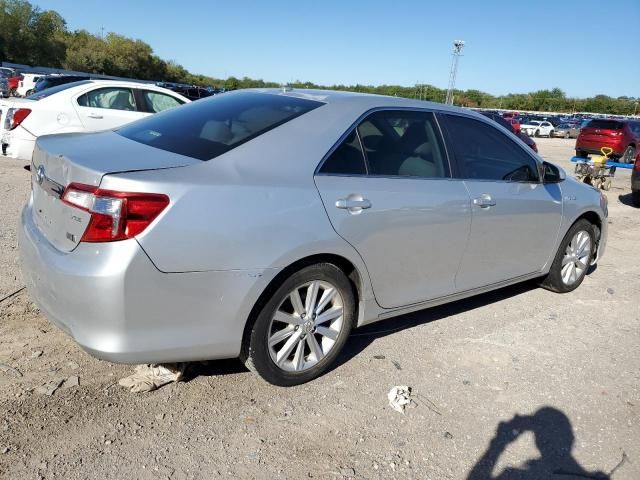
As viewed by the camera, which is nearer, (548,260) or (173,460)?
(173,460)

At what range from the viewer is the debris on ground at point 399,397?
3143mm

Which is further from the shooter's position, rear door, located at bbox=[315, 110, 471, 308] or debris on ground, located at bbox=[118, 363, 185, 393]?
rear door, located at bbox=[315, 110, 471, 308]

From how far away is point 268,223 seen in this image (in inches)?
110

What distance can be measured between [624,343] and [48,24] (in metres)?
82.4

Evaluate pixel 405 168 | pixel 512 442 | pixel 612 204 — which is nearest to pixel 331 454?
pixel 512 442

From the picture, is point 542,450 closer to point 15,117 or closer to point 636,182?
point 15,117

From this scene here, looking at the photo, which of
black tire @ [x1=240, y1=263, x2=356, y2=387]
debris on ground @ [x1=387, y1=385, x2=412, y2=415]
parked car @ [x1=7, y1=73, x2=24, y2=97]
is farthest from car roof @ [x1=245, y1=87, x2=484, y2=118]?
parked car @ [x1=7, y1=73, x2=24, y2=97]

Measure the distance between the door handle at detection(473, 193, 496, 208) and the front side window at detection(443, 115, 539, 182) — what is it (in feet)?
0.49

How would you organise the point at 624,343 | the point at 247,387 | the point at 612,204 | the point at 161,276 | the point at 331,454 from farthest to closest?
the point at 612,204
the point at 624,343
the point at 247,387
the point at 331,454
the point at 161,276

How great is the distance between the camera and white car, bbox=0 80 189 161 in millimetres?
8383

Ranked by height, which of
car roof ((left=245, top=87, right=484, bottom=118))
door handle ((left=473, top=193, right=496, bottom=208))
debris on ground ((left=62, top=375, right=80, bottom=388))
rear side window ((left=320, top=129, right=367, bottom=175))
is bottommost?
debris on ground ((left=62, top=375, right=80, bottom=388))

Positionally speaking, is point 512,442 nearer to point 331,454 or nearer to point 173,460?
point 331,454

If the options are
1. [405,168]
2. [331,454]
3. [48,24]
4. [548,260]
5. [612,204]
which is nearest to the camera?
[331,454]

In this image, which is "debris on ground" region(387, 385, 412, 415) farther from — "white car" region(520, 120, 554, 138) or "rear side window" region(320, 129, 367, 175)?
"white car" region(520, 120, 554, 138)
